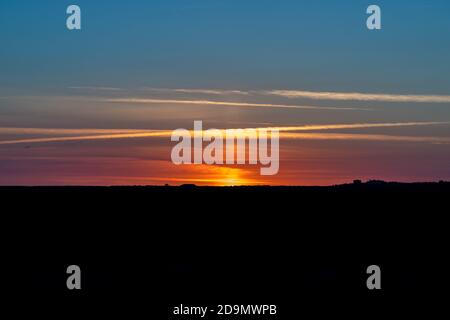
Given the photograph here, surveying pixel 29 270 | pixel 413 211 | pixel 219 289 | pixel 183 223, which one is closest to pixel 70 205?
pixel 183 223

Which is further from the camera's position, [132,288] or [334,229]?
[334,229]

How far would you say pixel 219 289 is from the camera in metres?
27.6

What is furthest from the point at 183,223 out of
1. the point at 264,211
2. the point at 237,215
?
the point at 264,211

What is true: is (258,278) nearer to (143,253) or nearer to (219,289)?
(219,289)

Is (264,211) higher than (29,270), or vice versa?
(264,211)

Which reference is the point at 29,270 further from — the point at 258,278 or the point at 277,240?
the point at 277,240

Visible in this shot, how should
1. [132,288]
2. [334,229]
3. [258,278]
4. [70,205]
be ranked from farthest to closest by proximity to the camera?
[70,205], [334,229], [258,278], [132,288]

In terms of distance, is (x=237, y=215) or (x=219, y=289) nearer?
(x=219, y=289)
